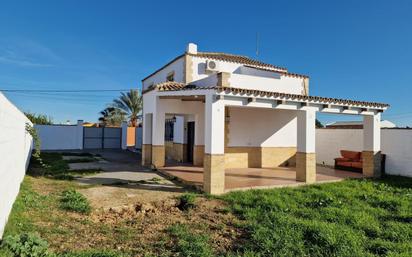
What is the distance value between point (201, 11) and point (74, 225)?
53.6 feet

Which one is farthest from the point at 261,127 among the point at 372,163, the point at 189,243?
the point at 189,243

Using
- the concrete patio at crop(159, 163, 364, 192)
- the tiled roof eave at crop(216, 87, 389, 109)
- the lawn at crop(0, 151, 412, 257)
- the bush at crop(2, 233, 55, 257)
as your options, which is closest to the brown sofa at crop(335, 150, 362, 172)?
the concrete patio at crop(159, 163, 364, 192)

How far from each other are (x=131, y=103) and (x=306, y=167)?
96.8 ft

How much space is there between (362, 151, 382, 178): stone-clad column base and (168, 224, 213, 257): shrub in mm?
11831

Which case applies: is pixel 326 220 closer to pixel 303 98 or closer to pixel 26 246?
pixel 303 98

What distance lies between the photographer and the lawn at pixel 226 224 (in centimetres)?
540

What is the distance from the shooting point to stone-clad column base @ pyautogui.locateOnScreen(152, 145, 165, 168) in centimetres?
1518

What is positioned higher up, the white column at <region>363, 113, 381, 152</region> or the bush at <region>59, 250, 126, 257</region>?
the white column at <region>363, 113, 381, 152</region>

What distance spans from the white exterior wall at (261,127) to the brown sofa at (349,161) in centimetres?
290

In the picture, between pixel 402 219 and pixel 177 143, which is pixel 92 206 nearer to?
pixel 402 219

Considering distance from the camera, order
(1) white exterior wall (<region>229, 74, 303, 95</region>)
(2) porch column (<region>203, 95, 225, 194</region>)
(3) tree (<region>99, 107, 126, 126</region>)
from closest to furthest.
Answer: (2) porch column (<region>203, 95, 225, 194</region>)
(1) white exterior wall (<region>229, 74, 303, 95</region>)
(3) tree (<region>99, 107, 126, 126</region>)

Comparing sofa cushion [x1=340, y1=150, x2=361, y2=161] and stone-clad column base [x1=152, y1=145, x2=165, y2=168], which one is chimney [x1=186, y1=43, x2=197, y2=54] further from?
sofa cushion [x1=340, y1=150, x2=361, y2=161]

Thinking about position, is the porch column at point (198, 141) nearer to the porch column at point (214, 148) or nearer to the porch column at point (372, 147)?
the porch column at point (214, 148)

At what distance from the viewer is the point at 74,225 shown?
259 inches
